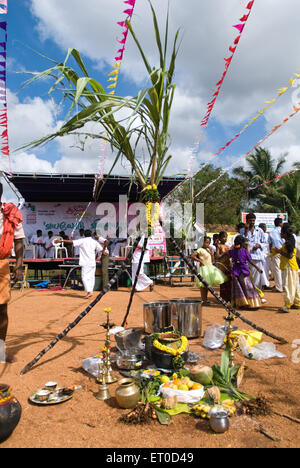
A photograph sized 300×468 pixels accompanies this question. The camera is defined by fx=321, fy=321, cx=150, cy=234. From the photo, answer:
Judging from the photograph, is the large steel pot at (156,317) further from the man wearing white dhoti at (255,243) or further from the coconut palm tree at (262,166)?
the coconut palm tree at (262,166)

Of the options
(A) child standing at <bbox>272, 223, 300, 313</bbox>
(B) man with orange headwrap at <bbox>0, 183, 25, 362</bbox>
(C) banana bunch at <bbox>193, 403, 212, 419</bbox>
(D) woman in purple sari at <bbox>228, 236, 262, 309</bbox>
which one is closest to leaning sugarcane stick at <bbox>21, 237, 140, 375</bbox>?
(B) man with orange headwrap at <bbox>0, 183, 25, 362</bbox>

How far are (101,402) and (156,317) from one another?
6.84 ft

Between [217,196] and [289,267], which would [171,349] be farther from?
[217,196]

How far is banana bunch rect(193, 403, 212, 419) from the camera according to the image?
2881mm

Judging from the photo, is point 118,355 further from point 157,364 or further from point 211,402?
point 211,402

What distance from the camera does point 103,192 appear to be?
17.0 metres

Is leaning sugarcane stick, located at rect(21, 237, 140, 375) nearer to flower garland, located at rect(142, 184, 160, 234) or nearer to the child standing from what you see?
flower garland, located at rect(142, 184, 160, 234)

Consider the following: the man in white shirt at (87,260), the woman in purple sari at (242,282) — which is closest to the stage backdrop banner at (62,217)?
the man in white shirt at (87,260)

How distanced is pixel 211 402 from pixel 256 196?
2639 cm

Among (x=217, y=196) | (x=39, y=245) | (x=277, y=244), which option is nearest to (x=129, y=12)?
(x=277, y=244)

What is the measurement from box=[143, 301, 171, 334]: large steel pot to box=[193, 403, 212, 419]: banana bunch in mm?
2239

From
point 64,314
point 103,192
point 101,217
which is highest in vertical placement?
point 103,192

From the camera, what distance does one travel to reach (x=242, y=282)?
→ 23.6 ft
